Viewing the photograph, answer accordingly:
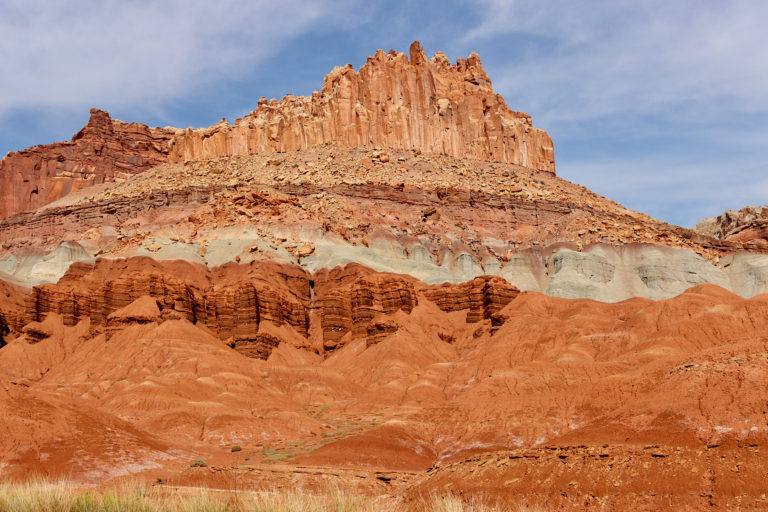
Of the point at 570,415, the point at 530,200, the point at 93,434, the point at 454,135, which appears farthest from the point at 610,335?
the point at 454,135

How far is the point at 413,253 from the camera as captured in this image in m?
102

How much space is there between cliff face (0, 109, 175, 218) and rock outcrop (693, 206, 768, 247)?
129 meters

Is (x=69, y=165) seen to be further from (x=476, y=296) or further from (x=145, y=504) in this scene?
(x=145, y=504)

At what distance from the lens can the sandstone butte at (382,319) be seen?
95.5 feet

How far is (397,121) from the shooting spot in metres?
146

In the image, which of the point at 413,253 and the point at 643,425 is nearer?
the point at 643,425

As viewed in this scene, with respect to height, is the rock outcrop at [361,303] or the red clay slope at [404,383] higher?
the rock outcrop at [361,303]

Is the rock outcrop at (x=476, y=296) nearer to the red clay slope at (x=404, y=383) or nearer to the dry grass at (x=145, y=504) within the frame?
the red clay slope at (x=404, y=383)

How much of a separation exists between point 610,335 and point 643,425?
2827 centimetres

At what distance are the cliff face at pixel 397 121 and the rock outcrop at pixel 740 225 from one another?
38715 mm

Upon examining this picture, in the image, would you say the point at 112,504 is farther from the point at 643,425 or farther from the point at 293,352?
the point at 293,352

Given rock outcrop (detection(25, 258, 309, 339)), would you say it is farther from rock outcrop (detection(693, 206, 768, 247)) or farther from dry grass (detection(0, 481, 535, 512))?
rock outcrop (detection(693, 206, 768, 247))

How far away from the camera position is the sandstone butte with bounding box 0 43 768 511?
29.1 meters

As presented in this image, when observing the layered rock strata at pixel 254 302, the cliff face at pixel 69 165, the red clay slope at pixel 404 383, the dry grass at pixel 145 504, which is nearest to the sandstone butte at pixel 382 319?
the red clay slope at pixel 404 383
